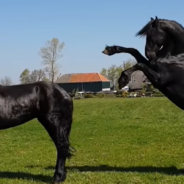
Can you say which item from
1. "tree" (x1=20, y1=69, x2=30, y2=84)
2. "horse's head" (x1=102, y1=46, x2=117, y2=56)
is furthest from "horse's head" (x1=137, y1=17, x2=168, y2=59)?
"tree" (x1=20, y1=69, x2=30, y2=84)

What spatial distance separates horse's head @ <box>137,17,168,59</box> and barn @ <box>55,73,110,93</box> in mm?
91769

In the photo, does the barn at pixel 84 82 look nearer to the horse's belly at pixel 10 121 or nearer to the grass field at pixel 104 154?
the grass field at pixel 104 154

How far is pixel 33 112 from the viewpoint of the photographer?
7.45 m

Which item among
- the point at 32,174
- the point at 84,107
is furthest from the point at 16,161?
the point at 84,107

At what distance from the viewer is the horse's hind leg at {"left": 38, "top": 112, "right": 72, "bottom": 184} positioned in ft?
24.5

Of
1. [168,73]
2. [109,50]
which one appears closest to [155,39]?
[168,73]

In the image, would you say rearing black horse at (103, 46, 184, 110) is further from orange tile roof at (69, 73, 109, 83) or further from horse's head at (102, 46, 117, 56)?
orange tile roof at (69, 73, 109, 83)

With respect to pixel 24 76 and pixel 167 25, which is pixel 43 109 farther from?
pixel 24 76

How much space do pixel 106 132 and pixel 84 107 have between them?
15.1 meters

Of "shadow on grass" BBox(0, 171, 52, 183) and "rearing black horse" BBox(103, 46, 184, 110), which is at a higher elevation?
"rearing black horse" BBox(103, 46, 184, 110)

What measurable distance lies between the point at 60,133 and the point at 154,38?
2732 millimetres

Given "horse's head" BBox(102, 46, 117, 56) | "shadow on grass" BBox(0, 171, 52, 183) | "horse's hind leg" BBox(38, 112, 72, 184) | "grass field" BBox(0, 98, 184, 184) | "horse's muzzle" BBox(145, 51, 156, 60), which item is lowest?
"grass field" BBox(0, 98, 184, 184)

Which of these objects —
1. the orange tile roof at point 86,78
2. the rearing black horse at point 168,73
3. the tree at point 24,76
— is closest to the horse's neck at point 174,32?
the rearing black horse at point 168,73

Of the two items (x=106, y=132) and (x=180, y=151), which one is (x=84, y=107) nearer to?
(x=106, y=132)
